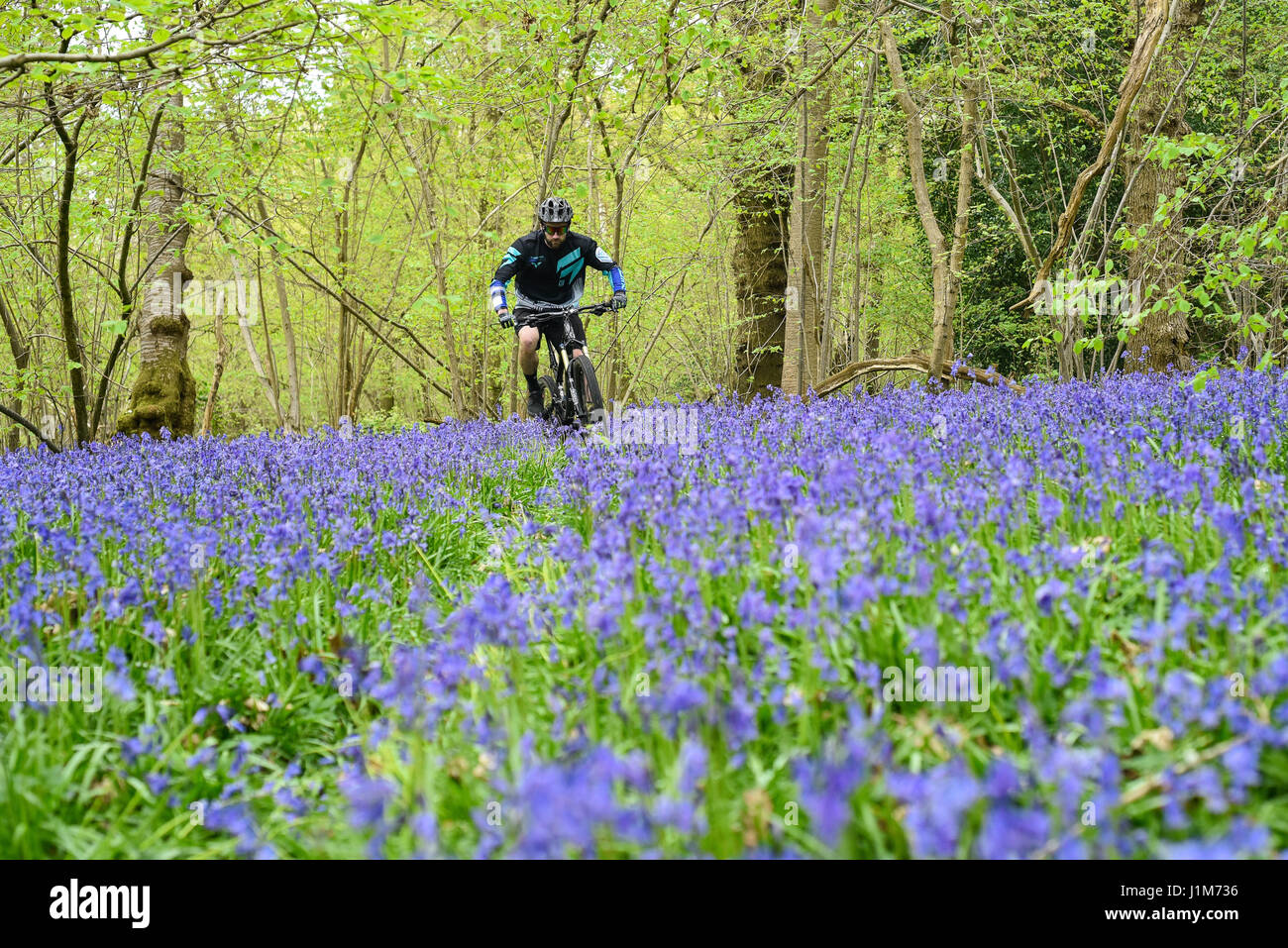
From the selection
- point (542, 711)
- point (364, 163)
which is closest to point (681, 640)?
point (542, 711)

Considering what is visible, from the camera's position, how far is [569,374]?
803cm

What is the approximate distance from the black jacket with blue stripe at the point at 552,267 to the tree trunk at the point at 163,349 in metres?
4.29

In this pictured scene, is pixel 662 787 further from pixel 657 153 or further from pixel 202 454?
pixel 657 153

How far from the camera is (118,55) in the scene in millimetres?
4262

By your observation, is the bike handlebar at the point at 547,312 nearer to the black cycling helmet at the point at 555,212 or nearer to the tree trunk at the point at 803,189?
the black cycling helmet at the point at 555,212

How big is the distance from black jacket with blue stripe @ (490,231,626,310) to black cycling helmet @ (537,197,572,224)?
39cm

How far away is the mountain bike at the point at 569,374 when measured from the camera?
7863 millimetres

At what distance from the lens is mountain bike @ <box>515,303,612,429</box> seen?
7.86m

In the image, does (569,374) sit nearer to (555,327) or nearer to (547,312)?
(555,327)

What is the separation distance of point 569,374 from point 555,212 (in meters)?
1.49

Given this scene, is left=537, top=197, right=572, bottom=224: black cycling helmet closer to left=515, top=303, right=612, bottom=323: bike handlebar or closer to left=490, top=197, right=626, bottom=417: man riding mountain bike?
left=490, top=197, right=626, bottom=417: man riding mountain bike

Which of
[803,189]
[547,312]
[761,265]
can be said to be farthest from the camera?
[761,265]
